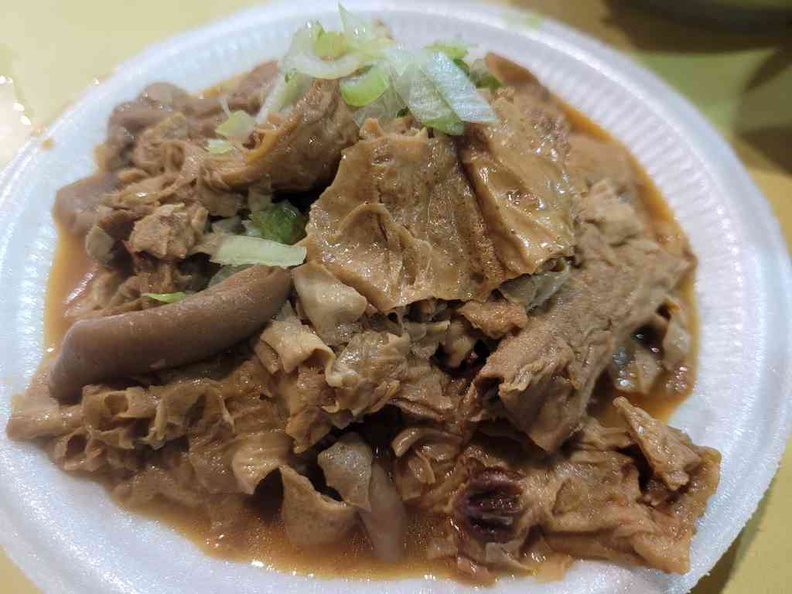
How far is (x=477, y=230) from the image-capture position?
6.89ft

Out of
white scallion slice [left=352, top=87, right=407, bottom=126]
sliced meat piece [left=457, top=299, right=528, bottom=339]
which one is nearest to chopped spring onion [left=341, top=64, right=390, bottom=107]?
white scallion slice [left=352, top=87, right=407, bottom=126]

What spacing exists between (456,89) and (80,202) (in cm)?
175

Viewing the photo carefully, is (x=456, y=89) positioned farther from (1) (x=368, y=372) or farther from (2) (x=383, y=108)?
(1) (x=368, y=372)

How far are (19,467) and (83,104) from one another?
1884mm

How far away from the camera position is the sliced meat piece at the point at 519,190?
6.61 ft

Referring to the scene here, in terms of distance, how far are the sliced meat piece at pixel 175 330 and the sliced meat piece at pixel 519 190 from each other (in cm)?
75

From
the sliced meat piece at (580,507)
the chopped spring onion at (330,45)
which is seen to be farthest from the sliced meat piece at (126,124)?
the sliced meat piece at (580,507)

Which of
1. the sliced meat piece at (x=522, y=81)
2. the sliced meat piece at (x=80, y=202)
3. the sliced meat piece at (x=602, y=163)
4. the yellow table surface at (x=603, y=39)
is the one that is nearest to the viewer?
the sliced meat piece at (x=80, y=202)

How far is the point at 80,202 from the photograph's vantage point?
269cm

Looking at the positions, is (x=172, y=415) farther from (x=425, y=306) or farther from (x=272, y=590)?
(x=425, y=306)

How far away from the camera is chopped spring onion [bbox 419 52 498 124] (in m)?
2.14

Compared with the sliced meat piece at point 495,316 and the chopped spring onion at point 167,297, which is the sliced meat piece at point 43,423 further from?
the sliced meat piece at point 495,316

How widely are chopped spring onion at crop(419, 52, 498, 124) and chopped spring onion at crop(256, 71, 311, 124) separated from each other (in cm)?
46

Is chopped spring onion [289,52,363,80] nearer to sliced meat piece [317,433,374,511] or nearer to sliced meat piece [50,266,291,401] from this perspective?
sliced meat piece [50,266,291,401]
